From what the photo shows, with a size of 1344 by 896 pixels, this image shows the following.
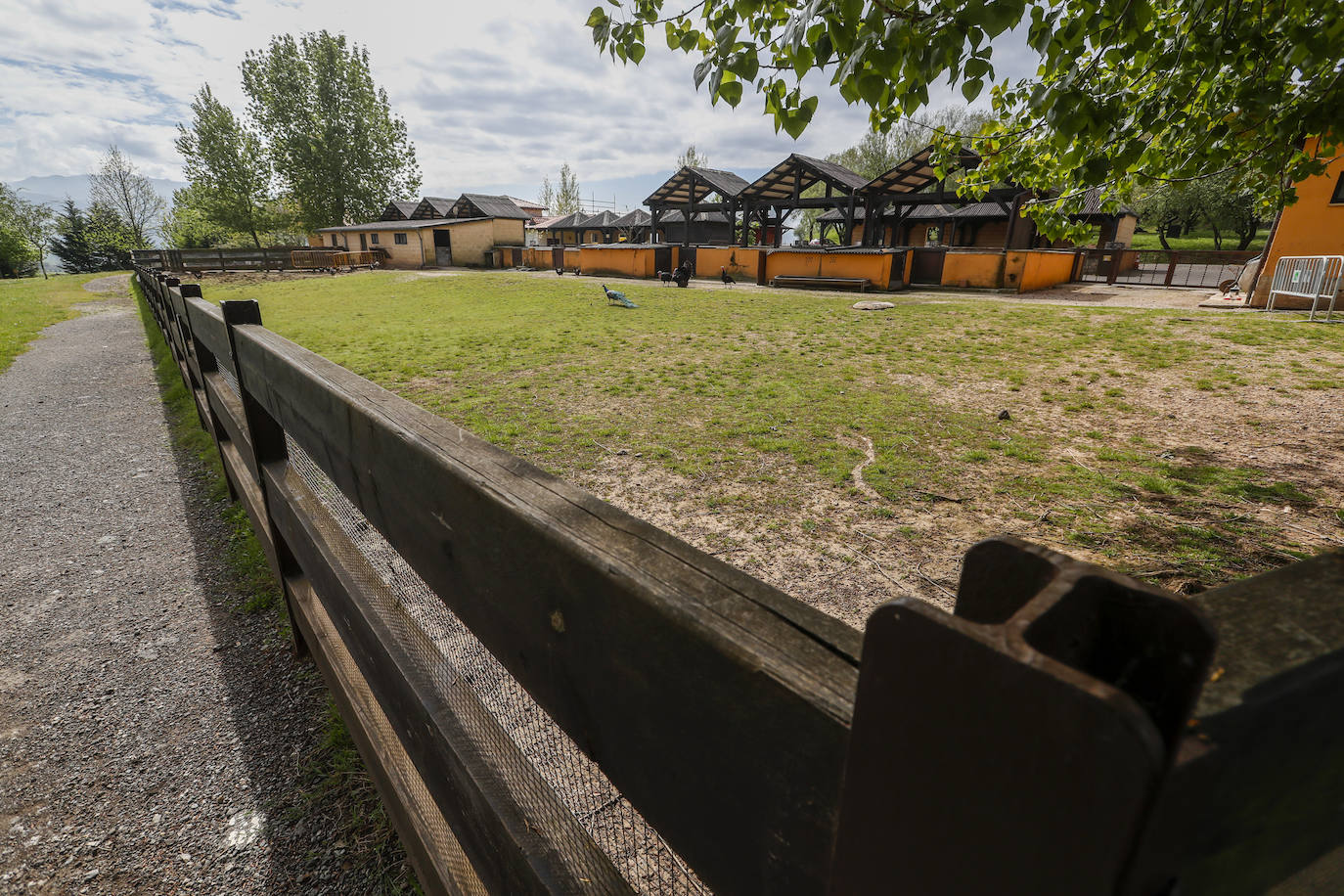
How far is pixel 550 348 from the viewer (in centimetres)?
1032

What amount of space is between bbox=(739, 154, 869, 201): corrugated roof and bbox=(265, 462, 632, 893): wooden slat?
26.8 meters

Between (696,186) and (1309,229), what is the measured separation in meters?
25.5

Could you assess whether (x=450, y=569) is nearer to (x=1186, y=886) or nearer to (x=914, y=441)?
(x=1186, y=886)

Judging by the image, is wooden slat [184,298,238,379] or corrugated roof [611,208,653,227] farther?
corrugated roof [611,208,653,227]

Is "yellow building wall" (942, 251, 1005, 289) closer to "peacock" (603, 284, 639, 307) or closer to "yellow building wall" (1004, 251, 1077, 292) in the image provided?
"yellow building wall" (1004, 251, 1077, 292)

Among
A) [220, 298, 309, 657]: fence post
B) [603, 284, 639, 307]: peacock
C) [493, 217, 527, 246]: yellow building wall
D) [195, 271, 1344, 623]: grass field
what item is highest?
[493, 217, 527, 246]: yellow building wall

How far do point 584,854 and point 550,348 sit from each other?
32.0ft

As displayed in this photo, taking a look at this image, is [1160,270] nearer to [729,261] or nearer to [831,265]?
[831,265]

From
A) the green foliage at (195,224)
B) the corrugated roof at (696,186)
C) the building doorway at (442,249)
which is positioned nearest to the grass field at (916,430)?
the corrugated roof at (696,186)

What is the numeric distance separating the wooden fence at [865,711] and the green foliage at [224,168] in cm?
6281

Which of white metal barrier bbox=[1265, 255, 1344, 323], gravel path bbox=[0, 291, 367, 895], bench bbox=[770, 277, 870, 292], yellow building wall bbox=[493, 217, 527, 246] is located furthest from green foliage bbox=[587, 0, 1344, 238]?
yellow building wall bbox=[493, 217, 527, 246]

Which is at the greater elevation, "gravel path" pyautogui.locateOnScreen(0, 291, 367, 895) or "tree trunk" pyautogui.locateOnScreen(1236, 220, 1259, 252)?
"tree trunk" pyautogui.locateOnScreen(1236, 220, 1259, 252)

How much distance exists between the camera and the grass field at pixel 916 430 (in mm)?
3805

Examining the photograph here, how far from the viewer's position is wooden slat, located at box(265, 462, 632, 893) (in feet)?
3.39
